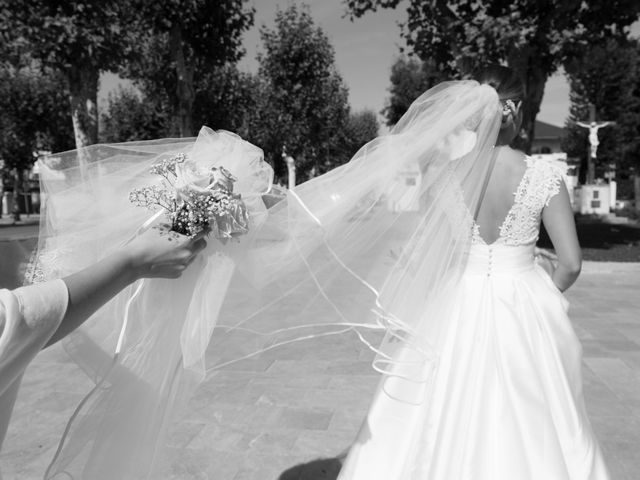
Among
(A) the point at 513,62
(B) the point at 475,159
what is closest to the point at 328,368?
(B) the point at 475,159

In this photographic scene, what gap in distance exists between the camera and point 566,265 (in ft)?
8.41

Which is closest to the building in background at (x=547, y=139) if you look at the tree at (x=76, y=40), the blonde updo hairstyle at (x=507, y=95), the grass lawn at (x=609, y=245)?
the grass lawn at (x=609, y=245)

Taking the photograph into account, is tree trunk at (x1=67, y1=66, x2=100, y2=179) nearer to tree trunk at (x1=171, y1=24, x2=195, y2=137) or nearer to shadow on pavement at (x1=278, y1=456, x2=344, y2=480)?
tree trunk at (x1=171, y1=24, x2=195, y2=137)

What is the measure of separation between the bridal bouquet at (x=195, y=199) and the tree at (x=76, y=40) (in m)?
11.7

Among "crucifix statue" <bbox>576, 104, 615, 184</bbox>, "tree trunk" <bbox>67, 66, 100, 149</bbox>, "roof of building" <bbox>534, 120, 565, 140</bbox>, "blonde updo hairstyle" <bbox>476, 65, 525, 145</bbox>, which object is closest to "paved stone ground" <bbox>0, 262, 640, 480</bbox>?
"blonde updo hairstyle" <bbox>476, 65, 525, 145</bbox>

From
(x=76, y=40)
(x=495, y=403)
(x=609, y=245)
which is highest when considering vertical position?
(x=76, y=40)

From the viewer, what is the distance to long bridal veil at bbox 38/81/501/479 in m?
2.21

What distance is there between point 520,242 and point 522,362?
550 mm

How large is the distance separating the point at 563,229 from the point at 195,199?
164cm

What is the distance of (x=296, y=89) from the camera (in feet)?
85.5

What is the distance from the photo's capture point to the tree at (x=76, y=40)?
11.9 metres

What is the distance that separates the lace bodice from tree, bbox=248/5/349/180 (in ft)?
79.5

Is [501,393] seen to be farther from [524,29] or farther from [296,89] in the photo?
[296,89]

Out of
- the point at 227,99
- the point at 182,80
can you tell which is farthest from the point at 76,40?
the point at 227,99
